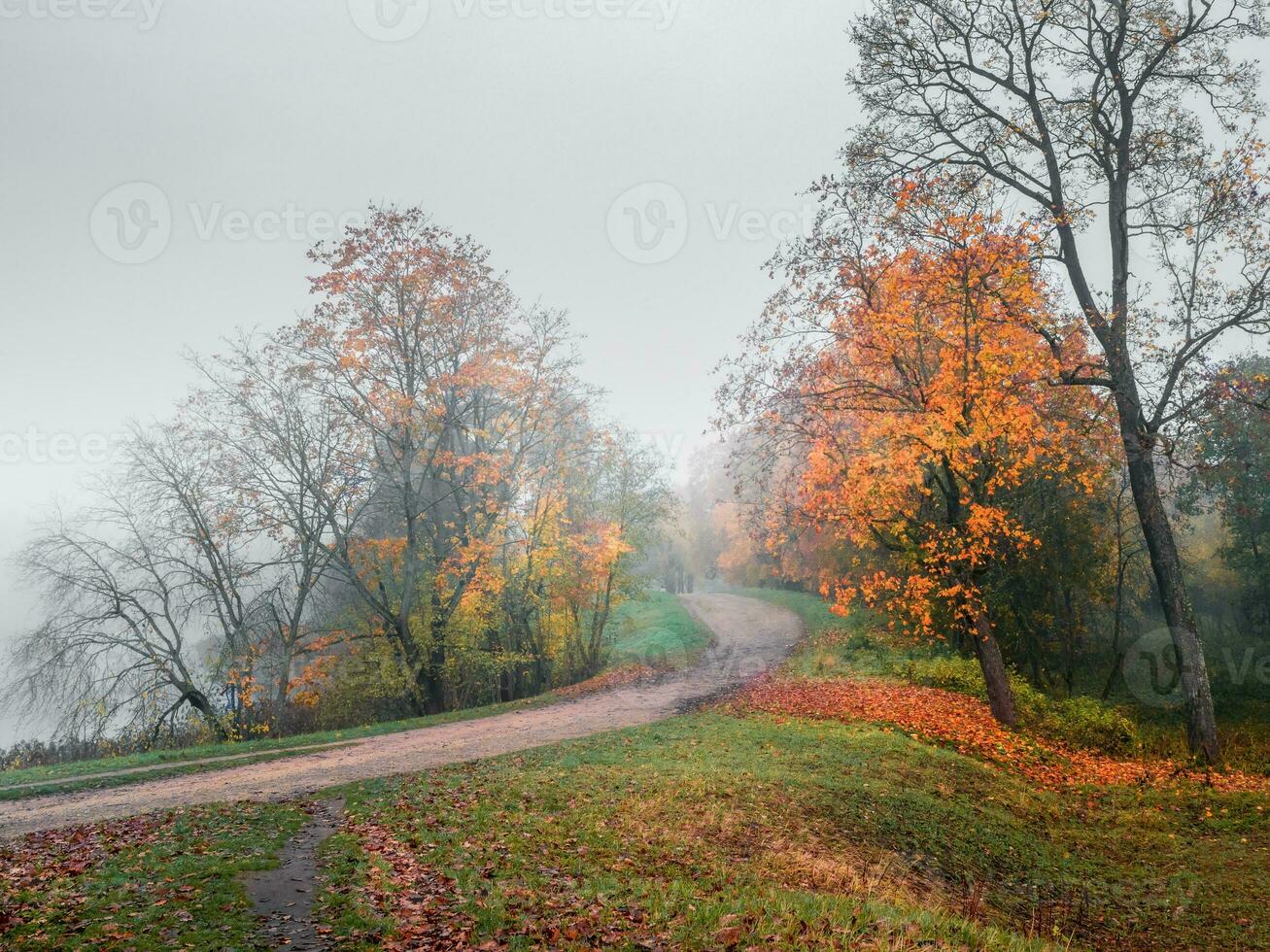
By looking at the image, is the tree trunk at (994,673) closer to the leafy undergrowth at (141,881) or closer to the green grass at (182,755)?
the green grass at (182,755)

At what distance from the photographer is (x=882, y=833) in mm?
9188

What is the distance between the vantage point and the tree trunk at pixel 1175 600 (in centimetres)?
1387

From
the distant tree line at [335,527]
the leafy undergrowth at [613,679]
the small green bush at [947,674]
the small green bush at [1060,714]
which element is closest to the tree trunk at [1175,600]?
the small green bush at [1060,714]

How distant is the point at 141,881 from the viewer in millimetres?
6789

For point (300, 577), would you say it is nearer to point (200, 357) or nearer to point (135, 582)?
point (135, 582)

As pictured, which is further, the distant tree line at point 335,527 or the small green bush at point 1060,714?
the distant tree line at point 335,527

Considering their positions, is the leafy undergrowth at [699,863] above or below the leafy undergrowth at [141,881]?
below

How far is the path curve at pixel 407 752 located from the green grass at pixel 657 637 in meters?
1.79

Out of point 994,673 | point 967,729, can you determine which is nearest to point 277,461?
point 967,729

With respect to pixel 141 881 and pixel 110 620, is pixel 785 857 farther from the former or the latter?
pixel 110 620

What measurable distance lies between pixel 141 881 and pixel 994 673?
16338 millimetres

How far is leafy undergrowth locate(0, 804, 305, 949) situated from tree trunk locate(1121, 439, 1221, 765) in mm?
16221

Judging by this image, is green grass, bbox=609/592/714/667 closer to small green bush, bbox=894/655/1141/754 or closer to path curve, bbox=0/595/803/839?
path curve, bbox=0/595/803/839

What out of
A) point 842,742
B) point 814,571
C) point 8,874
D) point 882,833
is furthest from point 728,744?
point 814,571
